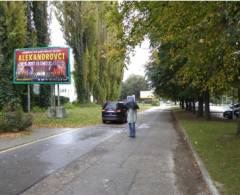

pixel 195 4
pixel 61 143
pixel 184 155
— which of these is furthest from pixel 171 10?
pixel 61 143

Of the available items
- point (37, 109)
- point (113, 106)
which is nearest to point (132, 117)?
point (113, 106)

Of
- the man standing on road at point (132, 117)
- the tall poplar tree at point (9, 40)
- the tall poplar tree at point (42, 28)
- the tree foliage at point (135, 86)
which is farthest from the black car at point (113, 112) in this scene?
the tree foliage at point (135, 86)

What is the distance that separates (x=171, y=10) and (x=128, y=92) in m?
127

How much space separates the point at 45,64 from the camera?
2672 centimetres

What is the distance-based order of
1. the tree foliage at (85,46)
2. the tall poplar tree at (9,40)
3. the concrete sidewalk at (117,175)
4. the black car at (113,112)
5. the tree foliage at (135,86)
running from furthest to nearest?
the tree foliage at (135,86)
the tree foliage at (85,46)
the tall poplar tree at (9,40)
the black car at (113,112)
the concrete sidewalk at (117,175)

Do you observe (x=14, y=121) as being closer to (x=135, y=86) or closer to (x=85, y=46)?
(x=85, y=46)

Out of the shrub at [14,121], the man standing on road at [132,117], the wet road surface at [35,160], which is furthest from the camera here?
the shrub at [14,121]

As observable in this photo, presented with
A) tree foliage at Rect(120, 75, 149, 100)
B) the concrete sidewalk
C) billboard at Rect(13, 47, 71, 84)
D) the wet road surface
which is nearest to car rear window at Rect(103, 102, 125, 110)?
billboard at Rect(13, 47, 71, 84)

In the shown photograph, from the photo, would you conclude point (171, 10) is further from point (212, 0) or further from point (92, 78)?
point (92, 78)

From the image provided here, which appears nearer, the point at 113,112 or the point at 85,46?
the point at 113,112

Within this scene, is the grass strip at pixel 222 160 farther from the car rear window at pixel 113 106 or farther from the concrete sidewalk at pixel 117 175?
the car rear window at pixel 113 106

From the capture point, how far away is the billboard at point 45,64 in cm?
2653

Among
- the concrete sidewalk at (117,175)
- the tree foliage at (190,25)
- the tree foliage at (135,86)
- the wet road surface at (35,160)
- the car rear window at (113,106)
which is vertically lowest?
the concrete sidewalk at (117,175)

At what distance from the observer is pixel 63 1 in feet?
156
